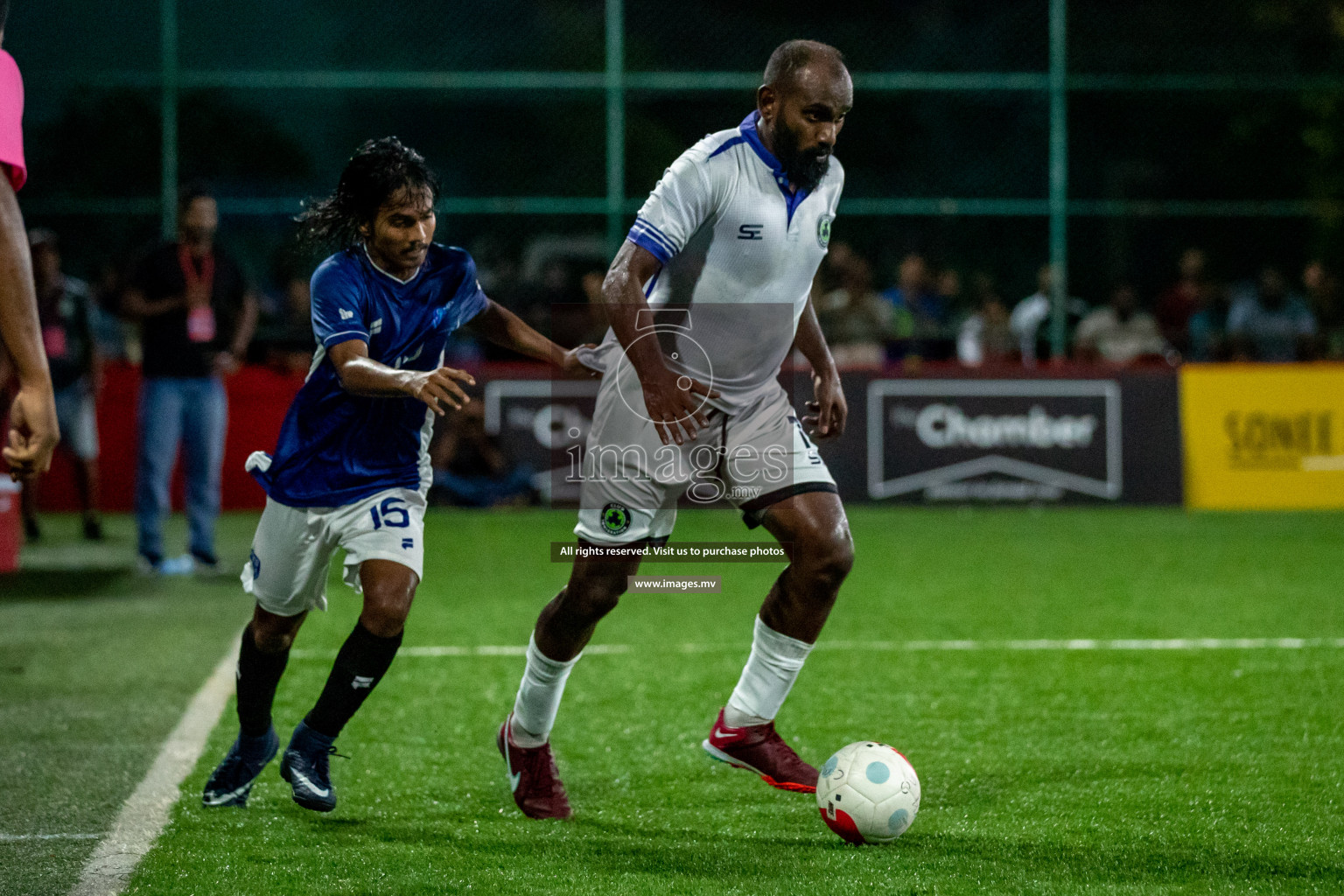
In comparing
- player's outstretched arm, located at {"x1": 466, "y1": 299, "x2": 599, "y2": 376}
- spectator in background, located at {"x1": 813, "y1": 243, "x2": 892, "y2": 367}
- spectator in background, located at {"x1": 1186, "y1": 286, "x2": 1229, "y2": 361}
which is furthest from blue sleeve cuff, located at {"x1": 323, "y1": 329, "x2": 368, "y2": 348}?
spectator in background, located at {"x1": 1186, "y1": 286, "x2": 1229, "y2": 361}

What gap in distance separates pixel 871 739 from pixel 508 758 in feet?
4.53

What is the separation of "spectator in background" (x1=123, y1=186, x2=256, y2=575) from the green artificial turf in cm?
96

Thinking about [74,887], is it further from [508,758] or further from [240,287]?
[240,287]

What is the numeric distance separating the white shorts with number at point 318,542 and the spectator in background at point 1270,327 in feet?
42.4

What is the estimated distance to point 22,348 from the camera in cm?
254

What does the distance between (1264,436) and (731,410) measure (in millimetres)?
10519

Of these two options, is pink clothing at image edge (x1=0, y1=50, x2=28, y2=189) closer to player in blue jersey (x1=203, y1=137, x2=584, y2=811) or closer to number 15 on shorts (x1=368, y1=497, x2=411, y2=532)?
player in blue jersey (x1=203, y1=137, x2=584, y2=811)

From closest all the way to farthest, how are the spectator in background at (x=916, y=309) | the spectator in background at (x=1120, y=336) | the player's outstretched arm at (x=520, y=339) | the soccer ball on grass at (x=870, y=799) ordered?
the soccer ball on grass at (x=870, y=799) → the player's outstretched arm at (x=520, y=339) → the spectator in background at (x=1120, y=336) → the spectator in background at (x=916, y=309)

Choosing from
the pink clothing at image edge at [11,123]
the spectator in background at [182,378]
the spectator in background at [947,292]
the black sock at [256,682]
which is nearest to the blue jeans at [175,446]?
the spectator in background at [182,378]

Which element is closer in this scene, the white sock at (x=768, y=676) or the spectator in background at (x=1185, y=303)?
the white sock at (x=768, y=676)

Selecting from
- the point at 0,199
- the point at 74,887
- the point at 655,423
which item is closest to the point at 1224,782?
the point at 655,423

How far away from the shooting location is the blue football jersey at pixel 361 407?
4395mm

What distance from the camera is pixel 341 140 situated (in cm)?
1858

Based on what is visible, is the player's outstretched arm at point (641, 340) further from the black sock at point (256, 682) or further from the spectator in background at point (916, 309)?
the spectator in background at point (916, 309)
